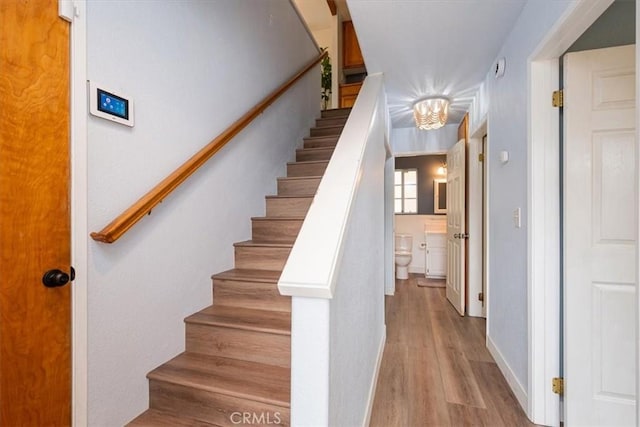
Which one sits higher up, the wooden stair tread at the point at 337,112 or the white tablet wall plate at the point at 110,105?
the wooden stair tread at the point at 337,112

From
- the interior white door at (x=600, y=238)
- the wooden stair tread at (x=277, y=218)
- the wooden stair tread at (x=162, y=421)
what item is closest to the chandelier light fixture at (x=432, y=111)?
the interior white door at (x=600, y=238)

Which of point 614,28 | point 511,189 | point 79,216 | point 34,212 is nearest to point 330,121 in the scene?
point 511,189

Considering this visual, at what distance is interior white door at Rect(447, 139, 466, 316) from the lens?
3.33m

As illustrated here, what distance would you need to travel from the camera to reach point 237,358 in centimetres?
155

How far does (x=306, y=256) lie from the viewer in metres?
0.89

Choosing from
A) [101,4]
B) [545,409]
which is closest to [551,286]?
[545,409]

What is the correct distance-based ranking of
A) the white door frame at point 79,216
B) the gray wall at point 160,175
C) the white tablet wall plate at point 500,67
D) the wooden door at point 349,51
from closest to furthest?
1. the white door frame at point 79,216
2. the gray wall at point 160,175
3. the white tablet wall plate at point 500,67
4. the wooden door at point 349,51

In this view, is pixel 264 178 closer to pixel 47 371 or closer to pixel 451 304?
pixel 47 371

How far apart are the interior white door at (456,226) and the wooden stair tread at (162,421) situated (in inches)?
115

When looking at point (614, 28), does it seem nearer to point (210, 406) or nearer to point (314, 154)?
point (314, 154)

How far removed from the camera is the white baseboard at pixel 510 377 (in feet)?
5.75

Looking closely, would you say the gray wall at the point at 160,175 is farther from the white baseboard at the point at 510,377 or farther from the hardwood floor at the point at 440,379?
the white baseboard at the point at 510,377

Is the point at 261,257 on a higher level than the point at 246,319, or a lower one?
higher

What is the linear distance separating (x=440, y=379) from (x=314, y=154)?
7.00ft
